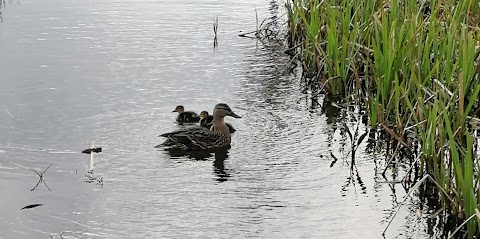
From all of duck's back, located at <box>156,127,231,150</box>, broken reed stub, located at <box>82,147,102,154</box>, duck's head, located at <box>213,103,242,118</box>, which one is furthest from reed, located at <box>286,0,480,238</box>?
broken reed stub, located at <box>82,147,102,154</box>

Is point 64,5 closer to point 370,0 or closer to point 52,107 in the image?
point 52,107

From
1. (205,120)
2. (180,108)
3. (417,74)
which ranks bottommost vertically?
(205,120)

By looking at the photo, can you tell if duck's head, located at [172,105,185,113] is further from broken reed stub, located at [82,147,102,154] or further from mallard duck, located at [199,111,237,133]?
broken reed stub, located at [82,147,102,154]

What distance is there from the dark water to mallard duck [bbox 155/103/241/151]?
139 mm

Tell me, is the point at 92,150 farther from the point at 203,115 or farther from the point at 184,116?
the point at 203,115

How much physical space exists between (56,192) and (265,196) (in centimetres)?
130

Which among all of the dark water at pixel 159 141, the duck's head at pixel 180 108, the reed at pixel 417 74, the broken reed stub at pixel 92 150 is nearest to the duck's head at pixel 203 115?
the duck's head at pixel 180 108

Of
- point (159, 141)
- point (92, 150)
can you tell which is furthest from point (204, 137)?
point (92, 150)

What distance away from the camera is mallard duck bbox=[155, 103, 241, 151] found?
6469 mm

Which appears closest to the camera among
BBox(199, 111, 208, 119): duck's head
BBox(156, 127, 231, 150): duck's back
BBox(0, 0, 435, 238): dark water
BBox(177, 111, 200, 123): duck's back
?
BBox(0, 0, 435, 238): dark water

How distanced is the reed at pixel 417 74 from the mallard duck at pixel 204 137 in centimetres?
109

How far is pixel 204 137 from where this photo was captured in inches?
262

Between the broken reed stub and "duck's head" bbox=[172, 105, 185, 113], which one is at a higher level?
"duck's head" bbox=[172, 105, 185, 113]

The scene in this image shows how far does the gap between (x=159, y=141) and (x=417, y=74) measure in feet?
6.55
